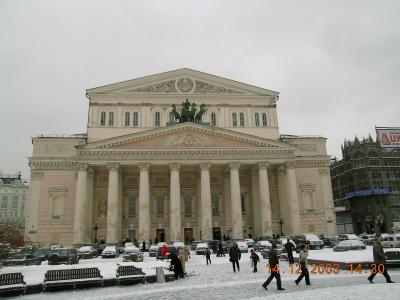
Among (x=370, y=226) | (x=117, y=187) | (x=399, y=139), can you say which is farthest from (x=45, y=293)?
(x=370, y=226)

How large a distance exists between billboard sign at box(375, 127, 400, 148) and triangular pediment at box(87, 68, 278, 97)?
70.5 ft

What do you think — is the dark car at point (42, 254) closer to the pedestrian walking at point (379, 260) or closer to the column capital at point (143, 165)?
the column capital at point (143, 165)

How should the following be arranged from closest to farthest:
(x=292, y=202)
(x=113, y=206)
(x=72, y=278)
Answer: (x=72, y=278) → (x=113, y=206) → (x=292, y=202)

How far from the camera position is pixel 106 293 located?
1409 centimetres

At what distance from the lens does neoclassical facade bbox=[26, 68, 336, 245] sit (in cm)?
4525

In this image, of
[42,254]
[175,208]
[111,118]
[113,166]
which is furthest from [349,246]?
[111,118]

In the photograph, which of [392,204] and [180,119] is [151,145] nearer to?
[180,119]

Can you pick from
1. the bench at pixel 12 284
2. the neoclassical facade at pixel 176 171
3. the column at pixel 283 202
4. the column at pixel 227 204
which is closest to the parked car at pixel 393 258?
the bench at pixel 12 284

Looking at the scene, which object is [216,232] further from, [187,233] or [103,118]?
[103,118]

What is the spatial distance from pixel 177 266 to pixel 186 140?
29.6 m

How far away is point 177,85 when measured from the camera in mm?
54562

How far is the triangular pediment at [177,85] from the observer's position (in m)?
54.0

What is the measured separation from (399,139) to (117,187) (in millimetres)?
31851

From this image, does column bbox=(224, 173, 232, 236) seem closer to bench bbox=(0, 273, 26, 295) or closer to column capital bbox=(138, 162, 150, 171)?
column capital bbox=(138, 162, 150, 171)
